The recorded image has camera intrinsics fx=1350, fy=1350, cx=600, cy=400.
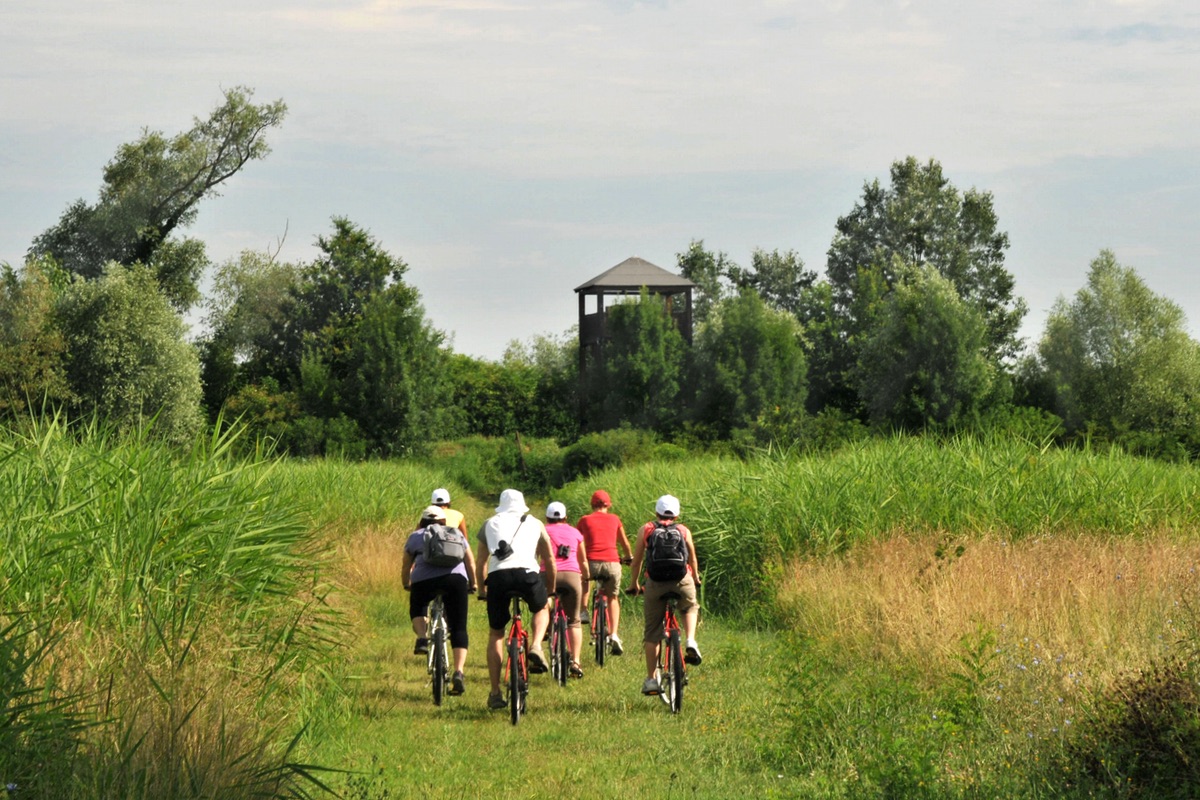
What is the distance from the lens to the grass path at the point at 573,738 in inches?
342

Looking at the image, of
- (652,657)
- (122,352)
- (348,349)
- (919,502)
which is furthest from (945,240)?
(652,657)

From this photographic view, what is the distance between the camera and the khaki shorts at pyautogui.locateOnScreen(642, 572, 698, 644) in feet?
38.2

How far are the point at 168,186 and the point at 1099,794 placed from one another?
5598 centimetres

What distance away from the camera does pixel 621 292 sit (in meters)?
64.6

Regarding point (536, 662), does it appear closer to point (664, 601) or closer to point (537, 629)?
point (537, 629)

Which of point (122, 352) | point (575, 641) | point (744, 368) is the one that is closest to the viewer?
point (575, 641)

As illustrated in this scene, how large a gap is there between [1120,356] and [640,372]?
2060cm

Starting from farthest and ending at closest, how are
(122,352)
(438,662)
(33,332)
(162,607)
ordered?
(122,352)
(33,332)
(438,662)
(162,607)

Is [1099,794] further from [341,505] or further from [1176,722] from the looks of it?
[341,505]

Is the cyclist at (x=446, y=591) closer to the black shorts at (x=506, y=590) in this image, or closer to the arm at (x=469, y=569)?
the arm at (x=469, y=569)

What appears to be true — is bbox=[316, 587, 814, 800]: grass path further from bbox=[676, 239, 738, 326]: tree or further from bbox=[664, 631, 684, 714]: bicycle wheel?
bbox=[676, 239, 738, 326]: tree

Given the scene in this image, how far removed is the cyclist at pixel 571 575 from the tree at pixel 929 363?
4466 cm

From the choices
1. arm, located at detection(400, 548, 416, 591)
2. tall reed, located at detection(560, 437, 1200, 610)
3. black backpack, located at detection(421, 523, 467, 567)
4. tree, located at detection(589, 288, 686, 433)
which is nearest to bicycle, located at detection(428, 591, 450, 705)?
arm, located at detection(400, 548, 416, 591)

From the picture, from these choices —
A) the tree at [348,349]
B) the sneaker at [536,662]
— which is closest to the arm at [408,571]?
the sneaker at [536,662]
